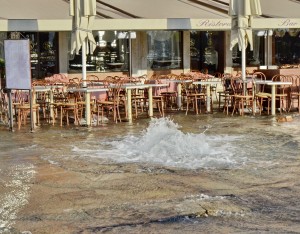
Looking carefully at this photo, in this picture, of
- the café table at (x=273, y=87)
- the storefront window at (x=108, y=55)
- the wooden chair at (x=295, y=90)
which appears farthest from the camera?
the storefront window at (x=108, y=55)

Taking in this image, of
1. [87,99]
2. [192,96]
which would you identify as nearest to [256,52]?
[192,96]

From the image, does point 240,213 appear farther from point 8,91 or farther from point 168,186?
point 8,91

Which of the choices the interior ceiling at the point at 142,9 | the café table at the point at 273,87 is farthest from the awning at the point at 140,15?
the café table at the point at 273,87

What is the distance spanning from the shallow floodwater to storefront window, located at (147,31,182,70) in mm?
6763

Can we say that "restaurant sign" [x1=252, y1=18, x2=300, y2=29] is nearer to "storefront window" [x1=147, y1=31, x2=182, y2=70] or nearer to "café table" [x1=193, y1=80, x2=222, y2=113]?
"café table" [x1=193, y1=80, x2=222, y2=113]

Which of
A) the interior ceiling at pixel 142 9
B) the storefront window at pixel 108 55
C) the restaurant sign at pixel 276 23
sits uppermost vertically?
the interior ceiling at pixel 142 9

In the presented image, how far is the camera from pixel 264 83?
44.4 ft

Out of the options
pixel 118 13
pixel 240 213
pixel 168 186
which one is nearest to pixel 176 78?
pixel 118 13

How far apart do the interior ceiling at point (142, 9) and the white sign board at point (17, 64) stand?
13.7 ft

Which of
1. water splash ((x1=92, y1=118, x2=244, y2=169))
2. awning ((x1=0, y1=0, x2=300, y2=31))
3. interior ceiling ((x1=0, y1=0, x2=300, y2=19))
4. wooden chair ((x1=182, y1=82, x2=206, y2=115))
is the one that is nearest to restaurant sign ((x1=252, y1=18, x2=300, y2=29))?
awning ((x1=0, y1=0, x2=300, y2=31))

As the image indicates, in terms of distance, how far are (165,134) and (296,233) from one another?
4905 mm

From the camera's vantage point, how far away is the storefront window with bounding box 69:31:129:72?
18958 mm

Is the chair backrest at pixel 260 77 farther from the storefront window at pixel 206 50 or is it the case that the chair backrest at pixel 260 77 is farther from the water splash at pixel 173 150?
the storefront window at pixel 206 50

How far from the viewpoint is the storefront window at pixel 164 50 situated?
65.5 feet
